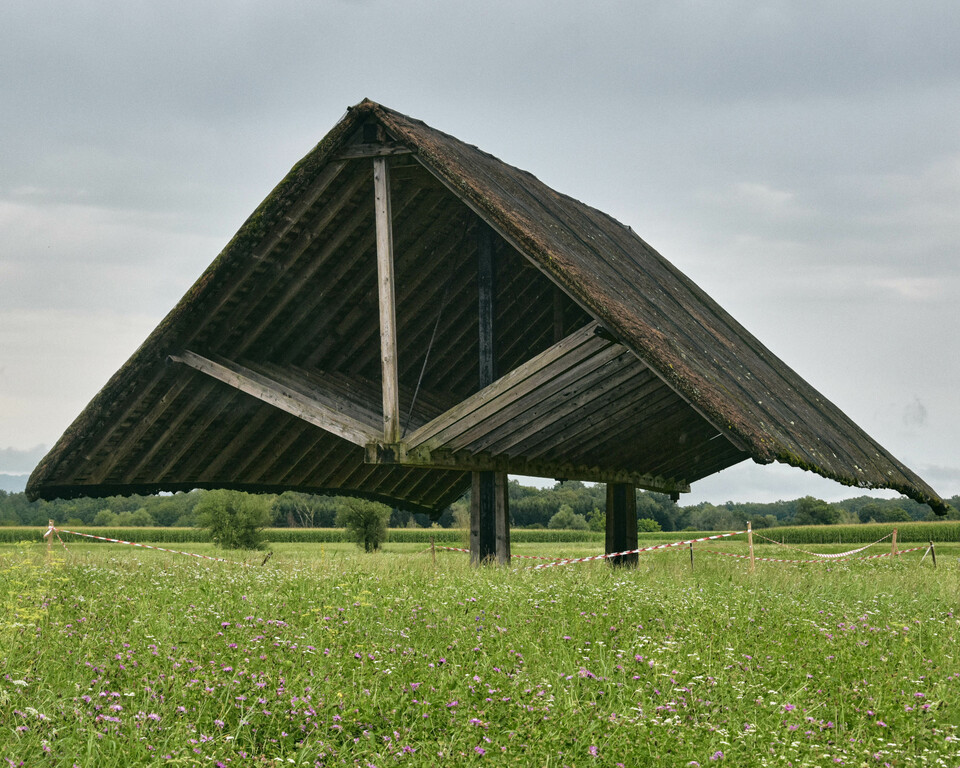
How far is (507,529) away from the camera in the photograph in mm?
12648

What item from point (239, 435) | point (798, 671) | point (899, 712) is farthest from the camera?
point (239, 435)

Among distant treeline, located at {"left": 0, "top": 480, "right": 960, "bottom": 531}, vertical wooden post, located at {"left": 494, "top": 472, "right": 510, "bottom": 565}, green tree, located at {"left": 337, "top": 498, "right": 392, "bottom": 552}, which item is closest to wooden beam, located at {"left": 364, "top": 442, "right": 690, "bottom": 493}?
vertical wooden post, located at {"left": 494, "top": 472, "right": 510, "bottom": 565}

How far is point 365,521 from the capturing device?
3638cm

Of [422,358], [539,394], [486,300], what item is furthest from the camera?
[422,358]

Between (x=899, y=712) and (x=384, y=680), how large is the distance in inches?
123

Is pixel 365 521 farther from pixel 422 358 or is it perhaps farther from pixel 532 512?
pixel 532 512

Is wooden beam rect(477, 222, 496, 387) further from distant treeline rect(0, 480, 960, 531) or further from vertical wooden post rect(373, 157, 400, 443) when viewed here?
distant treeline rect(0, 480, 960, 531)

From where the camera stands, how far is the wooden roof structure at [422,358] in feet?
33.3

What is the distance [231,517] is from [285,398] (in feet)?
86.3

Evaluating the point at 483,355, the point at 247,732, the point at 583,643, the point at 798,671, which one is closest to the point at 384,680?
the point at 247,732

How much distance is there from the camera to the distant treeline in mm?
62406

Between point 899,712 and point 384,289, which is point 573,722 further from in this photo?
point 384,289

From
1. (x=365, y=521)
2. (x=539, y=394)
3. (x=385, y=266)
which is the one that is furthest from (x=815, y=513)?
(x=385, y=266)

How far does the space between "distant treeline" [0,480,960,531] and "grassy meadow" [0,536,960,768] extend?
156ft
